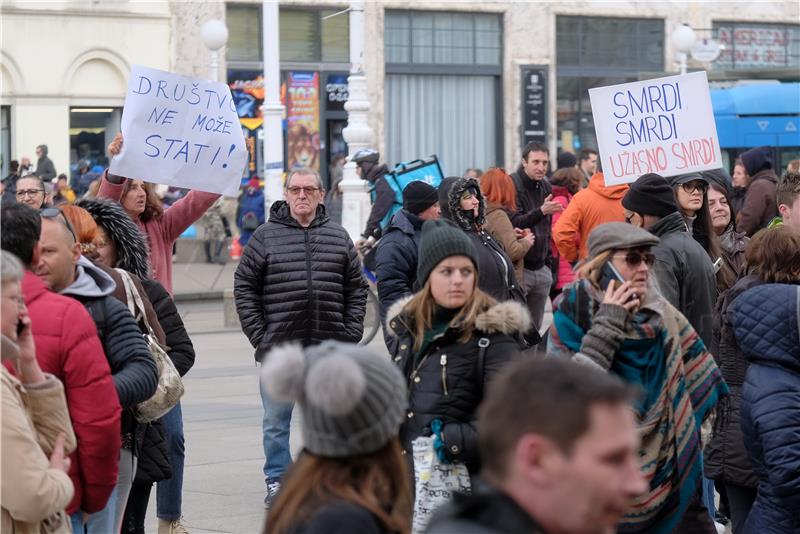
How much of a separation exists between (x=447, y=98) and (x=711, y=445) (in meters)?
28.8

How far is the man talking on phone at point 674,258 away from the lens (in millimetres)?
6660

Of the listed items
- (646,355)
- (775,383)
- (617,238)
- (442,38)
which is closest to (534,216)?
(775,383)

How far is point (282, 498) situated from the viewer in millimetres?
3207

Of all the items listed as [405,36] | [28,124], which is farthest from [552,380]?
[405,36]

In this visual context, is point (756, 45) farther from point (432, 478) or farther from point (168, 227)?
point (432, 478)

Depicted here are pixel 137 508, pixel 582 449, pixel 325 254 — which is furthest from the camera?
pixel 325 254

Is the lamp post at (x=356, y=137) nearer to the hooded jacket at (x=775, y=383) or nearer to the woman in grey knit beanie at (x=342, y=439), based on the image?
the hooded jacket at (x=775, y=383)

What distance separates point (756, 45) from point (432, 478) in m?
34.0

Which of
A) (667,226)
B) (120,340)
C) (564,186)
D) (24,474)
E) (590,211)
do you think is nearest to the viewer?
(24,474)

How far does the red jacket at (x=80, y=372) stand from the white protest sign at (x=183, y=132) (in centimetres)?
321

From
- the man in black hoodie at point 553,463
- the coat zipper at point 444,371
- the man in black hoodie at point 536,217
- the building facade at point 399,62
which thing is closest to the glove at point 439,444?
the coat zipper at point 444,371

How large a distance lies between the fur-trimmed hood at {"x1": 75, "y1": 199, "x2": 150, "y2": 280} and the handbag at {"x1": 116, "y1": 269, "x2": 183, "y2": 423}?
0.37 m

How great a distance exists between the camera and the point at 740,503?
668 centimetres

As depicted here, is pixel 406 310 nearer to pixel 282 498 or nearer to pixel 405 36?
pixel 282 498
